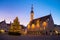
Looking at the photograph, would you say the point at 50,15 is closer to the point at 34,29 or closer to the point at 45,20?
the point at 45,20

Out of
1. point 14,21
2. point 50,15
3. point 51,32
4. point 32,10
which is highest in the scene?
point 32,10

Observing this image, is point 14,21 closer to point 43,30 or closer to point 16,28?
point 16,28

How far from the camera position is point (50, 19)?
60094mm

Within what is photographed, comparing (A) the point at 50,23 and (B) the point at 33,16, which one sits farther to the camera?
(B) the point at 33,16

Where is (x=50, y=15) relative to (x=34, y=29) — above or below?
above

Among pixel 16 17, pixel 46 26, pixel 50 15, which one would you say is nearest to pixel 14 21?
pixel 16 17

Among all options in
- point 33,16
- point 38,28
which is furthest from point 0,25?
point 38,28

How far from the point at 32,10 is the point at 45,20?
23.5 meters

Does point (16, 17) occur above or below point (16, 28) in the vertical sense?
above

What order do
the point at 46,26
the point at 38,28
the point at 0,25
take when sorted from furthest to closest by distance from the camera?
1. the point at 0,25
2. the point at 38,28
3. the point at 46,26

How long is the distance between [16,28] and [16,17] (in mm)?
4407

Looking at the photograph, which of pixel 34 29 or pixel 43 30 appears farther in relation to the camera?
pixel 34 29

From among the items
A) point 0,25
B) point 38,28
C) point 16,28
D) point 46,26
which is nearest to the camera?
point 16,28

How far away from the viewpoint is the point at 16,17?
47.5 meters
